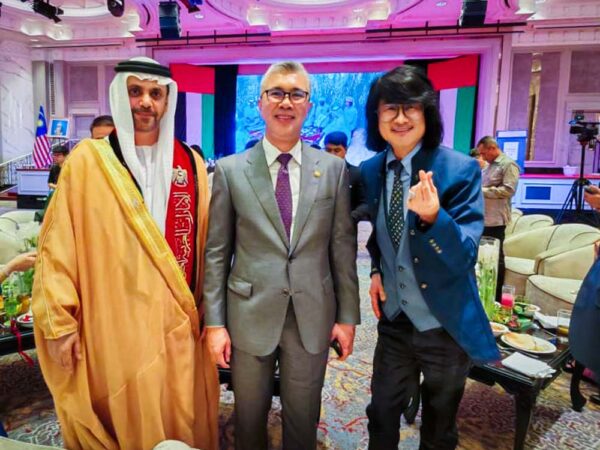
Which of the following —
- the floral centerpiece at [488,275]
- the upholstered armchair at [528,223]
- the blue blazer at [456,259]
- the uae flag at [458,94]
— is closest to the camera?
the blue blazer at [456,259]

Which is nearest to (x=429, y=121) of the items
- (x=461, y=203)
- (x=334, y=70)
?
(x=461, y=203)

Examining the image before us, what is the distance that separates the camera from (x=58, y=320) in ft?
4.69

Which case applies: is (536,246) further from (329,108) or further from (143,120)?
(329,108)

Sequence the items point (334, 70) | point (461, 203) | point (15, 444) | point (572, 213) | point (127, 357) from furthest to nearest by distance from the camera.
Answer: point (334, 70)
point (572, 213)
point (127, 357)
point (461, 203)
point (15, 444)

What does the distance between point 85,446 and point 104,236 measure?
2.51 feet

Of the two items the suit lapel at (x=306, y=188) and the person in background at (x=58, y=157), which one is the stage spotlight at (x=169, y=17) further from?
the suit lapel at (x=306, y=188)

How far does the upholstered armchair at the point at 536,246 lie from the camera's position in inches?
153

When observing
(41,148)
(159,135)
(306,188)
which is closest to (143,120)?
(159,135)

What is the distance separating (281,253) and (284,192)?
22cm

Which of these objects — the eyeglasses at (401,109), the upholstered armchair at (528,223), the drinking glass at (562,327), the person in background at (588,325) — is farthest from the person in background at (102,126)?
the upholstered armchair at (528,223)

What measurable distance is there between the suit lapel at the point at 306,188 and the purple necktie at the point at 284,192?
0.04 meters

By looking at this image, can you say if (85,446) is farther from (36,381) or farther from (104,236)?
(36,381)

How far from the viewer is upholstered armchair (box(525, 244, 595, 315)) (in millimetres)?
3191

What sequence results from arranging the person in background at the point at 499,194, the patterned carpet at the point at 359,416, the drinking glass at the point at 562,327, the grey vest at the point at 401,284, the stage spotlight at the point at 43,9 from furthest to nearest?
1. the stage spotlight at the point at 43,9
2. the person in background at the point at 499,194
3. the drinking glass at the point at 562,327
4. the patterned carpet at the point at 359,416
5. the grey vest at the point at 401,284
